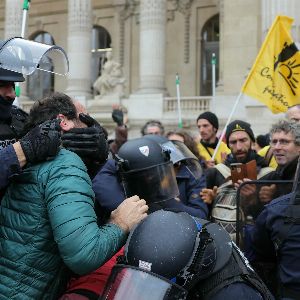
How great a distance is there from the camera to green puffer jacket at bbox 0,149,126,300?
6.60ft

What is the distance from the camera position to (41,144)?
216 cm

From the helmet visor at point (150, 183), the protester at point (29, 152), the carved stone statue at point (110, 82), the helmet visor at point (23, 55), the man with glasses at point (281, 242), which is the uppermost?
the carved stone statue at point (110, 82)


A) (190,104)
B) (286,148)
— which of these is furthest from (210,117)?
(190,104)

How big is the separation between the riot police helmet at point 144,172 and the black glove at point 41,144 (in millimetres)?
672

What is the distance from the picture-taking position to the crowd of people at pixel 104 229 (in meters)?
1.89

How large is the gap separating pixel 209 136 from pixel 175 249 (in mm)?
4953

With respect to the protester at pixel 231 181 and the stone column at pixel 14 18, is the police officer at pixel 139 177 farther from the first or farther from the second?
the stone column at pixel 14 18

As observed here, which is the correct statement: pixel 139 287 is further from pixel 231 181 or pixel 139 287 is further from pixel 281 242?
pixel 231 181

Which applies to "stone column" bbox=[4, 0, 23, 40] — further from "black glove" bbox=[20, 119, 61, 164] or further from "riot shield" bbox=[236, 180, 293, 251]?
"black glove" bbox=[20, 119, 61, 164]

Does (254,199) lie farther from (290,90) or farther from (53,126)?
(290,90)

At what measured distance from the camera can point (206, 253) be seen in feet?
6.34

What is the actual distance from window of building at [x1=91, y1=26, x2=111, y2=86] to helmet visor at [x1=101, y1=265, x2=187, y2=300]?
85.1 feet

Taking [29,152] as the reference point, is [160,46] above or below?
above

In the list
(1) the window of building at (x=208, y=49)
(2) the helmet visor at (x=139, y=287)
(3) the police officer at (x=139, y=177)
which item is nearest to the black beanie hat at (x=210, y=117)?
(3) the police officer at (x=139, y=177)
